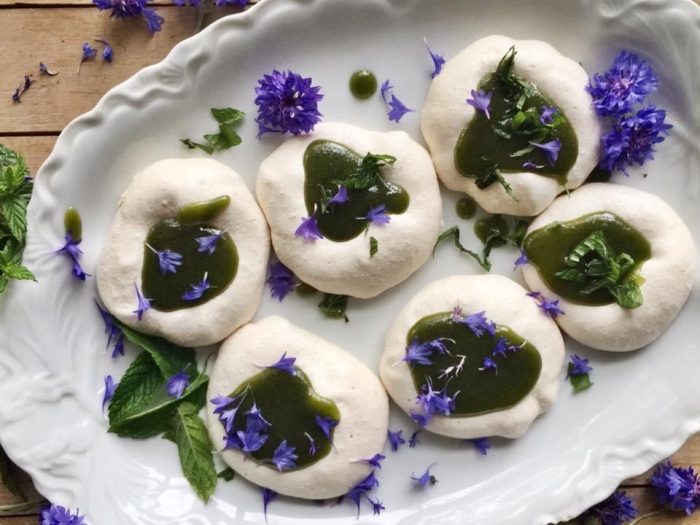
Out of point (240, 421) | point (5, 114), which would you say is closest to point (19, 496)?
point (240, 421)

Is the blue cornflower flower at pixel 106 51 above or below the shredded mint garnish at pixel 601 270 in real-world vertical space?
above

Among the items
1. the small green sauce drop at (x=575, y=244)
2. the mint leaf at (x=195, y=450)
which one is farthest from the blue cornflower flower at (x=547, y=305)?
the mint leaf at (x=195, y=450)

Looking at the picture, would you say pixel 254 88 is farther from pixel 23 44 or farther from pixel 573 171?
pixel 573 171

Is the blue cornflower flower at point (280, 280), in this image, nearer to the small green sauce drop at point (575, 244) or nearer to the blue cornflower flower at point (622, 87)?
the small green sauce drop at point (575, 244)

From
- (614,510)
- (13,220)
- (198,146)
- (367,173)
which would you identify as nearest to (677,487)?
(614,510)

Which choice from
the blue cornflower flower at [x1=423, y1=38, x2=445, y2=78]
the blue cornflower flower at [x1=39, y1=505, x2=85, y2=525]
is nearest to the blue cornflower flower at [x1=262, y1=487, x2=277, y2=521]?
the blue cornflower flower at [x1=39, y1=505, x2=85, y2=525]

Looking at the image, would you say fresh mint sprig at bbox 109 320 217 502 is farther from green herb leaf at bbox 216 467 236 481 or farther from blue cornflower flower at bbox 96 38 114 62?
blue cornflower flower at bbox 96 38 114 62

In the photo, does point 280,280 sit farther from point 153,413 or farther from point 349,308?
point 153,413
